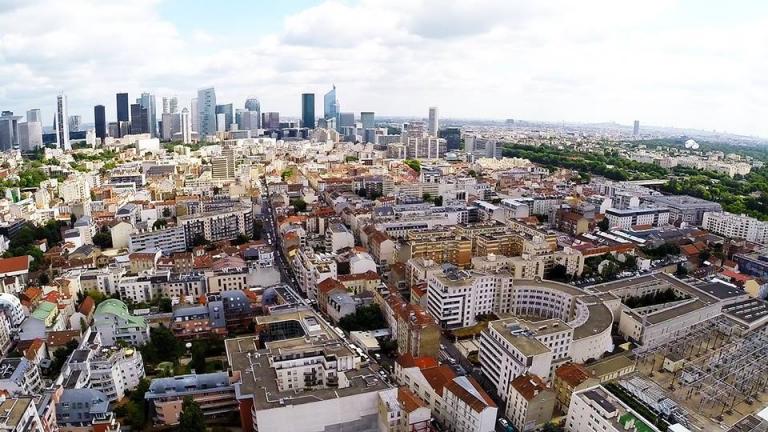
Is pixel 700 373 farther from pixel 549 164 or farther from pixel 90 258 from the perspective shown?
pixel 549 164

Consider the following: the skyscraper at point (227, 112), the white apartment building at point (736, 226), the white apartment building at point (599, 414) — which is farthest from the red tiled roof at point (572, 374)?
the skyscraper at point (227, 112)

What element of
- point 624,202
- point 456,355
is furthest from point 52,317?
point 624,202

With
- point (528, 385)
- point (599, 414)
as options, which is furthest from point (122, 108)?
point (599, 414)

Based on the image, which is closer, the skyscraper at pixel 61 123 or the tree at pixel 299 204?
the tree at pixel 299 204

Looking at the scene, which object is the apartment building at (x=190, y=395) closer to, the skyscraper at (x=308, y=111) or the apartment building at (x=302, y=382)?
the apartment building at (x=302, y=382)

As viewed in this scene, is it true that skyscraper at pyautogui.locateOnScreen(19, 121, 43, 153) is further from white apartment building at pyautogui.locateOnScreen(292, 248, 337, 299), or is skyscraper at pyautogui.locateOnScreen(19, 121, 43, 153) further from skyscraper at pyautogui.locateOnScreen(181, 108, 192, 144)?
white apartment building at pyautogui.locateOnScreen(292, 248, 337, 299)
